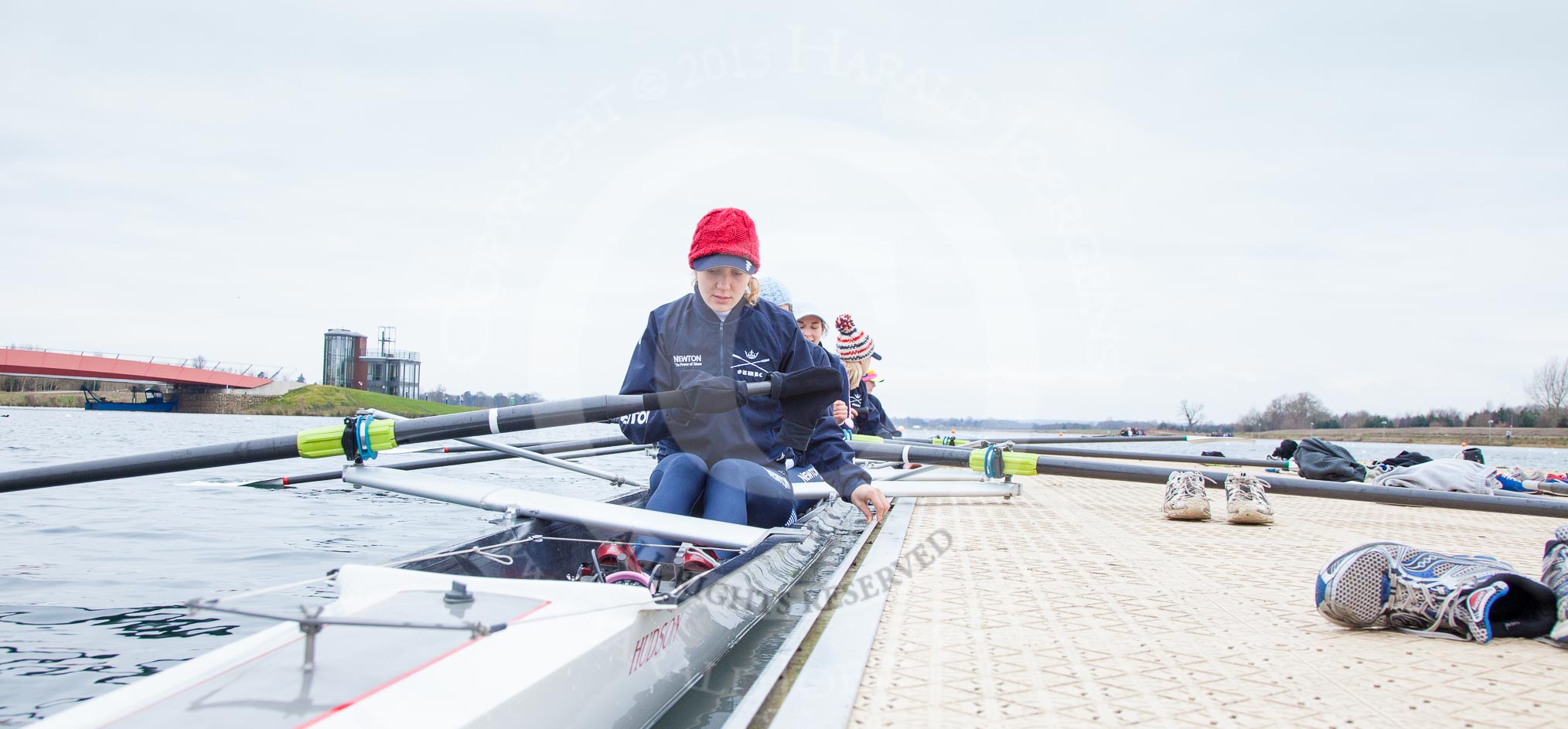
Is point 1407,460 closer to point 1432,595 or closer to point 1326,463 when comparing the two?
point 1326,463

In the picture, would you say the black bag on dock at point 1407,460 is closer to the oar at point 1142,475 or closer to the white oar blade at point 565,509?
the oar at point 1142,475

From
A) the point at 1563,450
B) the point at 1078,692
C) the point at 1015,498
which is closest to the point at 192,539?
the point at 1078,692

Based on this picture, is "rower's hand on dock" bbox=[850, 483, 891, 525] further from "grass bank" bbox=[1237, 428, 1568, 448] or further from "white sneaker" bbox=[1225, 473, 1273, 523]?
"grass bank" bbox=[1237, 428, 1568, 448]

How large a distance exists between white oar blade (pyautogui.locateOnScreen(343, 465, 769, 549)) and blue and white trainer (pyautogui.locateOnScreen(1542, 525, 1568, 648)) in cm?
272

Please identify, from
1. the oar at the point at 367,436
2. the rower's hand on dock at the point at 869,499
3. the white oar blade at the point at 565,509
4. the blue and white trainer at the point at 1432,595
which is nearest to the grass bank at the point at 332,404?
the oar at the point at 367,436

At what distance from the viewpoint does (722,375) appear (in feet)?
12.8

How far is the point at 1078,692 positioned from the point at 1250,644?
36.9 inches

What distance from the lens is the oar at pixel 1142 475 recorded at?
5797 millimetres

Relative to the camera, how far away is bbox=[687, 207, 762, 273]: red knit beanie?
379 cm

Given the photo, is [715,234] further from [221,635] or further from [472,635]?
[221,635]

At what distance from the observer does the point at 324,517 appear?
804 centimetres

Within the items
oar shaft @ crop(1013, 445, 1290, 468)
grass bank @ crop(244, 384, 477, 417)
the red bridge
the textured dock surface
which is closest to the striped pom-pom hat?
oar shaft @ crop(1013, 445, 1290, 468)

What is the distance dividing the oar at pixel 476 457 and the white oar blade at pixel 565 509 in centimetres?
284

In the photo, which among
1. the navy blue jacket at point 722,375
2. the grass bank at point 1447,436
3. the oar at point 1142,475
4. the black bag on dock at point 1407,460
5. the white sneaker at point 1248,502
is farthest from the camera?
the grass bank at point 1447,436
